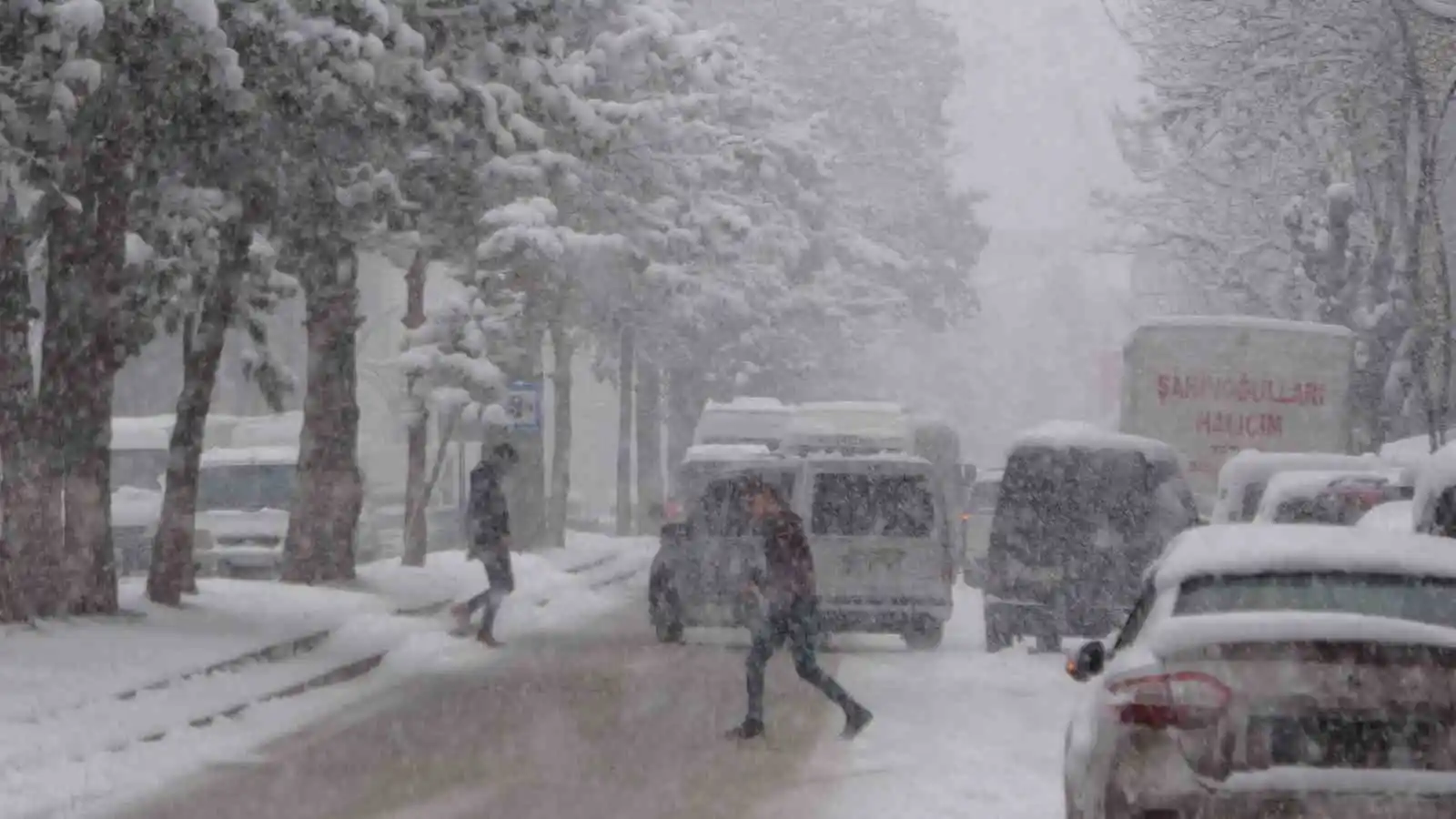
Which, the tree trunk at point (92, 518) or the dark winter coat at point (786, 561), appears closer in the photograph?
the dark winter coat at point (786, 561)

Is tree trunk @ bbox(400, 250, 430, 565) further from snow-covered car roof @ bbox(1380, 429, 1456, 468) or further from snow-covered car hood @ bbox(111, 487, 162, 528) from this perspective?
snow-covered car roof @ bbox(1380, 429, 1456, 468)

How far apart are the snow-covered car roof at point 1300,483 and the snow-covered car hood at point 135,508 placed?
17.7 metres

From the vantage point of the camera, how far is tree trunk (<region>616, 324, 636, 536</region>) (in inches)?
2188

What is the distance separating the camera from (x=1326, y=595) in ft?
31.9

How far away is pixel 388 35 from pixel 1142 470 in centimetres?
941

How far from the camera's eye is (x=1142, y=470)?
2552 centimetres

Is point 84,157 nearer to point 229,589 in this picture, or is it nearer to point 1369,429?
point 229,589

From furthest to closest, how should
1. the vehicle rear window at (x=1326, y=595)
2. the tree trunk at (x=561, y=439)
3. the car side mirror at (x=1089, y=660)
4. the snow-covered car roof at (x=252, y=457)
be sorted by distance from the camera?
the tree trunk at (x=561, y=439)
the snow-covered car roof at (x=252, y=457)
the car side mirror at (x=1089, y=660)
the vehicle rear window at (x=1326, y=595)

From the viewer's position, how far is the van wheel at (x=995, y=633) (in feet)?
82.2

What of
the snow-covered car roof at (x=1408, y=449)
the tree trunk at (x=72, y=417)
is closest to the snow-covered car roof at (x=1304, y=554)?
the tree trunk at (x=72, y=417)

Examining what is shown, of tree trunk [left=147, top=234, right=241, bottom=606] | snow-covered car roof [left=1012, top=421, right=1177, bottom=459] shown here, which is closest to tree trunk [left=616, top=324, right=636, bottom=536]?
tree trunk [left=147, top=234, right=241, bottom=606]

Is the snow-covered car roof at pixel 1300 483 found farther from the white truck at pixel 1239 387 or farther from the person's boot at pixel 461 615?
the white truck at pixel 1239 387

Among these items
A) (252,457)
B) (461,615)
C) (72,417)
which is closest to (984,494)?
(252,457)

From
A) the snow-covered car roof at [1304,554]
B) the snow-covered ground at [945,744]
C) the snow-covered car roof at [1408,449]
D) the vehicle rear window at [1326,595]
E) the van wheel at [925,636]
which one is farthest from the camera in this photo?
the snow-covered car roof at [1408,449]
